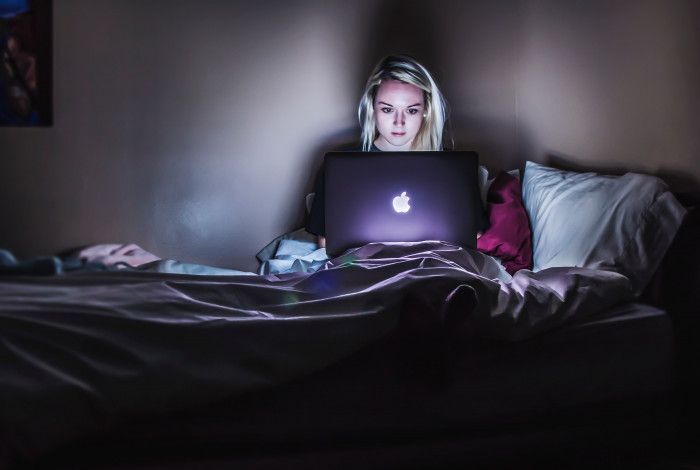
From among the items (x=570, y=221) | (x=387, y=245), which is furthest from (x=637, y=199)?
(x=387, y=245)

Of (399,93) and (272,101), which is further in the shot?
(399,93)

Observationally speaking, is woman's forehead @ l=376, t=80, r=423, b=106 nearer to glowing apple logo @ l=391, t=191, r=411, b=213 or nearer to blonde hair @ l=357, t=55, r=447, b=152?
blonde hair @ l=357, t=55, r=447, b=152

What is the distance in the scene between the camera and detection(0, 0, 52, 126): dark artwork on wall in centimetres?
108

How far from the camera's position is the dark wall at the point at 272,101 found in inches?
45.6

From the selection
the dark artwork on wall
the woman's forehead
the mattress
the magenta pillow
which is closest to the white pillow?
the magenta pillow

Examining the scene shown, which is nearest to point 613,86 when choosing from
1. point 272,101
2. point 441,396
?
point 272,101

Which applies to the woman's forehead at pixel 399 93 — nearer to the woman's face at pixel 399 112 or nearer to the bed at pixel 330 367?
the woman's face at pixel 399 112

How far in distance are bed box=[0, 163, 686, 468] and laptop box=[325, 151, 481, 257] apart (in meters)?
0.24

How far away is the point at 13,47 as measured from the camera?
1086 mm

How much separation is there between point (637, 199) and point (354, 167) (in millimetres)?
635

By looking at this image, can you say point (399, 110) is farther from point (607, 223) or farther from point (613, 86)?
point (607, 223)

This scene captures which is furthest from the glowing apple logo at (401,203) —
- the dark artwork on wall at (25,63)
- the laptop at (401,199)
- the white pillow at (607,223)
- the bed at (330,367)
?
the dark artwork on wall at (25,63)

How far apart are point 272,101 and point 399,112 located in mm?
390

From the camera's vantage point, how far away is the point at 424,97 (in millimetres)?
1977
